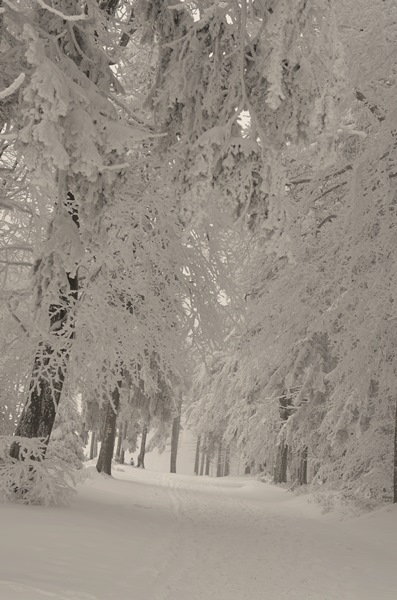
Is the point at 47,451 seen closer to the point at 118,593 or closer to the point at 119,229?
the point at 119,229

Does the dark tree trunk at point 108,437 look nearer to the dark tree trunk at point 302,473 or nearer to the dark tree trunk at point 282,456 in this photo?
the dark tree trunk at point 282,456

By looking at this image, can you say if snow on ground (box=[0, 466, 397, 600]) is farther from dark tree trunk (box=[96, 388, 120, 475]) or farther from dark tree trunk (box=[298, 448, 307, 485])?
dark tree trunk (box=[298, 448, 307, 485])

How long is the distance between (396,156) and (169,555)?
6.05 meters

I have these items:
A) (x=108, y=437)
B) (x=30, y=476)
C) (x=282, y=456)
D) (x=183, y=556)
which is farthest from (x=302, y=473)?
(x=183, y=556)

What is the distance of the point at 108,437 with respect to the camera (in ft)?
66.0

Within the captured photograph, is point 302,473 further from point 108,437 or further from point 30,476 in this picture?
point 30,476

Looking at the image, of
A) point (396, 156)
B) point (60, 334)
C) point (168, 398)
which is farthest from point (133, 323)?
point (168, 398)

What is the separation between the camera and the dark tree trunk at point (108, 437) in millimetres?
19952

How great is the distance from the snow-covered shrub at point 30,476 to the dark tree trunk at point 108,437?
10498 mm

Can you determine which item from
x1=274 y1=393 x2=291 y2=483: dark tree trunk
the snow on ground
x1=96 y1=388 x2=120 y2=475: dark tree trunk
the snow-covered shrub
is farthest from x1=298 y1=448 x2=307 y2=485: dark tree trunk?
the snow-covered shrub

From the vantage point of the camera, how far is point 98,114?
481 centimetres

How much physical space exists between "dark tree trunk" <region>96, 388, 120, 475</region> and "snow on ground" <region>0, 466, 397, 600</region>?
23.5ft

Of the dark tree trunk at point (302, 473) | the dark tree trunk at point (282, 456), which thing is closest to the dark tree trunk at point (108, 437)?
the dark tree trunk at point (282, 456)

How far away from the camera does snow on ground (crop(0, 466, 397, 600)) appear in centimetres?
548
